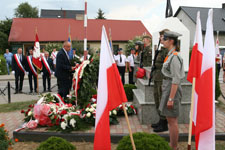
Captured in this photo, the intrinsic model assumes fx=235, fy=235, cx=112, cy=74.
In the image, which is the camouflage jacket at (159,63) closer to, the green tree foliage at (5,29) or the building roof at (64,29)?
the building roof at (64,29)

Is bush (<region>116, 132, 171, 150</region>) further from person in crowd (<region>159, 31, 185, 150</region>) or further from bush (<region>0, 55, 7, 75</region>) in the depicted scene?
bush (<region>0, 55, 7, 75</region>)

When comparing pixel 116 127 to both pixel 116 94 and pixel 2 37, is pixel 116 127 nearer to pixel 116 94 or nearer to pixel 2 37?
pixel 116 94

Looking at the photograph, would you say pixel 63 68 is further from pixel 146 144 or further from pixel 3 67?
pixel 3 67

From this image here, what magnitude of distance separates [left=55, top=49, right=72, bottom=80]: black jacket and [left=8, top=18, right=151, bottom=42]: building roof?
872 inches

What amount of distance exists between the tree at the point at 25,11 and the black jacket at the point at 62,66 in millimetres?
62662

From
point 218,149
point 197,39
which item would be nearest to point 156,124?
point 218,149

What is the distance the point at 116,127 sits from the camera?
5.25 metres

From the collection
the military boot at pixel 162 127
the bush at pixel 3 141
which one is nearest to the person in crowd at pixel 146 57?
the military boot at pixel 162 127

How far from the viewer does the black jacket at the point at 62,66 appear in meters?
6.87

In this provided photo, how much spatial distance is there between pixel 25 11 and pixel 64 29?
39.0m

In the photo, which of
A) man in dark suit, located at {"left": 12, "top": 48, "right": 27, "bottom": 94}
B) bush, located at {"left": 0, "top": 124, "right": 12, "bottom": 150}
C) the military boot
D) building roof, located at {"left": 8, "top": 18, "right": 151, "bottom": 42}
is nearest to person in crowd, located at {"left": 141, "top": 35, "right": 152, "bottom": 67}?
the military boot

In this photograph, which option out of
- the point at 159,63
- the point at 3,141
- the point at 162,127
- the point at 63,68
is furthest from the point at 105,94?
the point at 63,68

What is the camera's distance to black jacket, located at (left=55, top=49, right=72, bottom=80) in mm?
6871

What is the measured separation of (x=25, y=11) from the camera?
64625 mm
